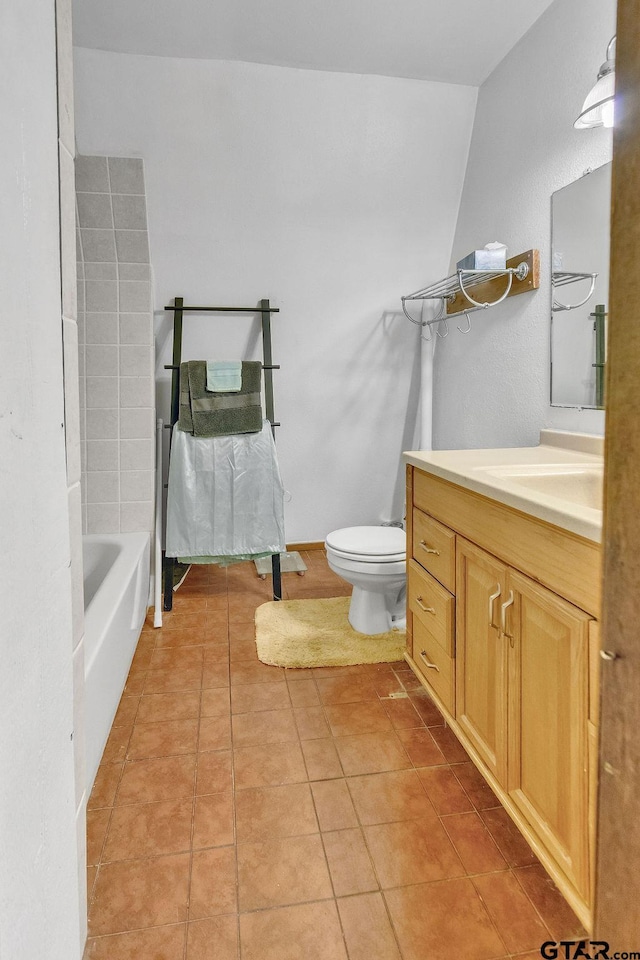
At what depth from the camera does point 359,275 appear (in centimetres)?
323

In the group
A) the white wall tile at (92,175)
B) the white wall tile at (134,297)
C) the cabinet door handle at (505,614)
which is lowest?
the cabinet door handle at (505,614)

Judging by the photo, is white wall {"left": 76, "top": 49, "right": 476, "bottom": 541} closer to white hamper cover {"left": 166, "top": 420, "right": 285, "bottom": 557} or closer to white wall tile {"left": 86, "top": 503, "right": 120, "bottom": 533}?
white hamper cover {"left": 166, "top": 420, "right": 285, "bottom": 557}

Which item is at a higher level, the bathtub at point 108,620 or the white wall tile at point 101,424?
the white wall tile at point 101,424

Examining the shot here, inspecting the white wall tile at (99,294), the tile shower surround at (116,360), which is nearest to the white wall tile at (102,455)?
the tile shower surround at (116,360)

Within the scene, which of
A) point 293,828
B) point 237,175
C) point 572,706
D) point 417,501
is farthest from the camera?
point 237,175

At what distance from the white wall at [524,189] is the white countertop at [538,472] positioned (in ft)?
0.28

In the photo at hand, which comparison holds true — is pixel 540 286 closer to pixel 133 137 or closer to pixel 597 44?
pixel 597 44

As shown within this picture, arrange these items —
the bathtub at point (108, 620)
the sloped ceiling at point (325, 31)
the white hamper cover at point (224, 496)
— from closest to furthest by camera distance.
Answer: the bathtub at point (108, 620) < the sloped ceiling at point (325, 31) < the white hamper cover at point (224, 496)

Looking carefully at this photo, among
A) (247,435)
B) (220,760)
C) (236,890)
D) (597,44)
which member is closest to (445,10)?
(597,44)

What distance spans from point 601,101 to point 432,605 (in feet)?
4.80

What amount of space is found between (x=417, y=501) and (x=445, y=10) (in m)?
1.87

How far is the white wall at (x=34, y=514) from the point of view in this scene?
1.97 ft

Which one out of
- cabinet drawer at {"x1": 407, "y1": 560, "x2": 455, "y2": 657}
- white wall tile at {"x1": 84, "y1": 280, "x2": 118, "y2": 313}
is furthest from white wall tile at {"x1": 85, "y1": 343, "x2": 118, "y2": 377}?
cabinet drawer at {"x1": 407, "y1": 560, "x2": 455, "y2": 657}

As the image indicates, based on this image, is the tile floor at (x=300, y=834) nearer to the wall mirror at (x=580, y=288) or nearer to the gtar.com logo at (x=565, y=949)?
the gtar.com logo at (x=565, y=949)
